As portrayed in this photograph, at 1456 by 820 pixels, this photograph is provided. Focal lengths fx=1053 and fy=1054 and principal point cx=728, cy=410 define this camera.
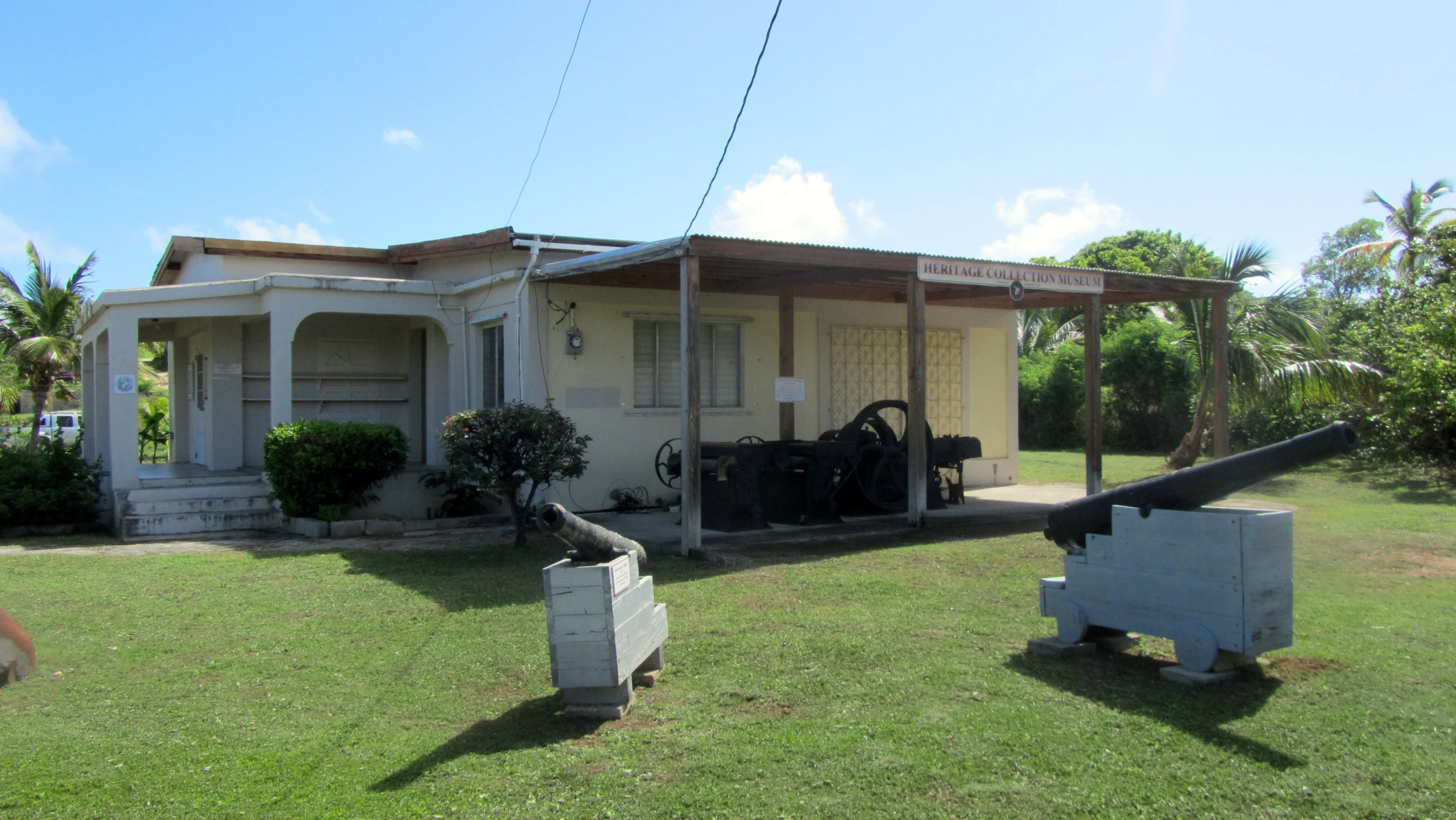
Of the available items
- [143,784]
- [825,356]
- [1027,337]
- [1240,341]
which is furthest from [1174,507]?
[1027,337]

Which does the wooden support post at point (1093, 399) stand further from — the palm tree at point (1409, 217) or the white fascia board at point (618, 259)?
the palm tree at point (1409, 217)

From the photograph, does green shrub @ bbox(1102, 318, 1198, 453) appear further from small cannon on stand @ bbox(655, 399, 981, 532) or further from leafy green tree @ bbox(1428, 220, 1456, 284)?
small cannon on stand @ bbox(655, 399, 981, 532)

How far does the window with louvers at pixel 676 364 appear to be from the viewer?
13.1m

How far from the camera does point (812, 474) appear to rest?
11305mm

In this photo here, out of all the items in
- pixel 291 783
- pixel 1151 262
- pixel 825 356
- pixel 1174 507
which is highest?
pixel 1151 262

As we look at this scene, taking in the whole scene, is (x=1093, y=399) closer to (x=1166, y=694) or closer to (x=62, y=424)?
(x=1166, y=694)

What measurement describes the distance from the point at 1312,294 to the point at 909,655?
1415 centimetres

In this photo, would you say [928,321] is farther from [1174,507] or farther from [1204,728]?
[1204,728]

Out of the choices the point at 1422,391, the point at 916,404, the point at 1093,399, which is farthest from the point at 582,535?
the point at 1422,391

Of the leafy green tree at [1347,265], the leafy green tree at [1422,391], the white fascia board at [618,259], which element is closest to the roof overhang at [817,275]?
the white fascia board at [618,259]

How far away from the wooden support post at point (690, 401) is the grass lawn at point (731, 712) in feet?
4.27

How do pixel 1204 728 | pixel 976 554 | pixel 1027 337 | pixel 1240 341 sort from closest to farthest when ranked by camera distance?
pixel 1204 728 → pixel 976 554 → pixel 1240 341 → pixel 1027 337

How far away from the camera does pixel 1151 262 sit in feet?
128

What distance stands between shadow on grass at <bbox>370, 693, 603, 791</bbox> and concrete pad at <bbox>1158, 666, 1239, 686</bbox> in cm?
280
